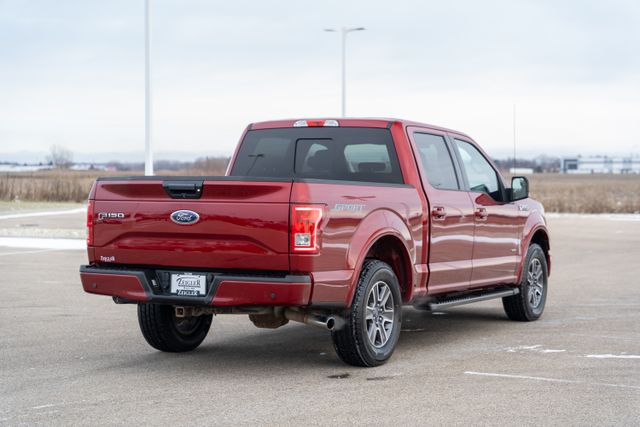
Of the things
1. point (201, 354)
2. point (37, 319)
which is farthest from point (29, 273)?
point (201, 354)

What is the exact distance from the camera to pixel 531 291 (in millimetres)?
11641

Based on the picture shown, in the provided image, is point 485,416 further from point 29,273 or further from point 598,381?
point 29,273

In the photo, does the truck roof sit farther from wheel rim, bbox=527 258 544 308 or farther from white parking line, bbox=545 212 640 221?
white parking line, bbox=545 212 640 221

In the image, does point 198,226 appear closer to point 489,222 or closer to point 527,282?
point 489,222

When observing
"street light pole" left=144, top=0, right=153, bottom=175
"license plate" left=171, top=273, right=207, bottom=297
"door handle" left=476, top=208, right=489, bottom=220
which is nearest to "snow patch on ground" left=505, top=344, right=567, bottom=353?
"door handle" left=476, top=208, right=489, bottom=220

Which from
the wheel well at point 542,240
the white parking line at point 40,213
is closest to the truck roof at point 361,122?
the wheel well at point 542,240

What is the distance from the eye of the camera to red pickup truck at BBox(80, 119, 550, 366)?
778 centimetres

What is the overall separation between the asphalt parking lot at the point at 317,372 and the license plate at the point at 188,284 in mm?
652

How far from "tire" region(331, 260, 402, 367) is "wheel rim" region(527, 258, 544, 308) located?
3171mm

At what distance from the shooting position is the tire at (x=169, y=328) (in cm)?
916

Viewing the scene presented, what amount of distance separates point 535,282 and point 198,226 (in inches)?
199

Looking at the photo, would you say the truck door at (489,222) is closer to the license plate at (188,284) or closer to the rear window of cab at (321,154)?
the rear window of cab at (321,154)

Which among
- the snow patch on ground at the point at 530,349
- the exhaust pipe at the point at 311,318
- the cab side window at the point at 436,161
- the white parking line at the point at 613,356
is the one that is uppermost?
the cab side window at the point at 436,161

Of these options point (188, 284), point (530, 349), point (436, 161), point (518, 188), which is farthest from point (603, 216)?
point (188, 284)
